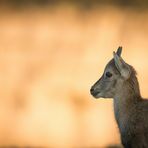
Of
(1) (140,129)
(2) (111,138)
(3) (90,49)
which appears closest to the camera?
(1) (140,129)

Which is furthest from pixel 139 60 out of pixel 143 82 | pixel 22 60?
pixel 22 60

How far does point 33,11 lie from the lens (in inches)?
1344

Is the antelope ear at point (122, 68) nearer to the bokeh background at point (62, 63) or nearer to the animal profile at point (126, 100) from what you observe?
the animal profile at point (126, 100)

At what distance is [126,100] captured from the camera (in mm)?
22219

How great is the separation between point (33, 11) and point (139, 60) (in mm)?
3172

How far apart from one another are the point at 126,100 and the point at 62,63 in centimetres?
1119

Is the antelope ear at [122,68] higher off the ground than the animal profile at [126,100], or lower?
higher

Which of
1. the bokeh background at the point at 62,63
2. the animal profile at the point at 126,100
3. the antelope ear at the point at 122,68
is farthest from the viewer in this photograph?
the bokeh background at the point at 62,63

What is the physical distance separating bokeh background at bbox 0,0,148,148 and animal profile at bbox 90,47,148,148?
840 centimetres

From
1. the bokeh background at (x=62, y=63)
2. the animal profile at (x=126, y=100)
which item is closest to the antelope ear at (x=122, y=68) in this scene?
the animal profile at (x=126, y=100)

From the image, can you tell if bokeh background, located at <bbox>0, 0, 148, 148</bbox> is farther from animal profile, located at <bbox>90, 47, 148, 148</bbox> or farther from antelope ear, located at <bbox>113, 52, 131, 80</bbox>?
antelope ear, located at <bbox>113, 52, 131, 80</bbox>

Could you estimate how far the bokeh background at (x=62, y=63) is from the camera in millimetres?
31844

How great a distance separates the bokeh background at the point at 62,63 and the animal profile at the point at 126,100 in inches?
331

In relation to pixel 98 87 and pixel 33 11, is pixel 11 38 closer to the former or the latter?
pixel 33 11
